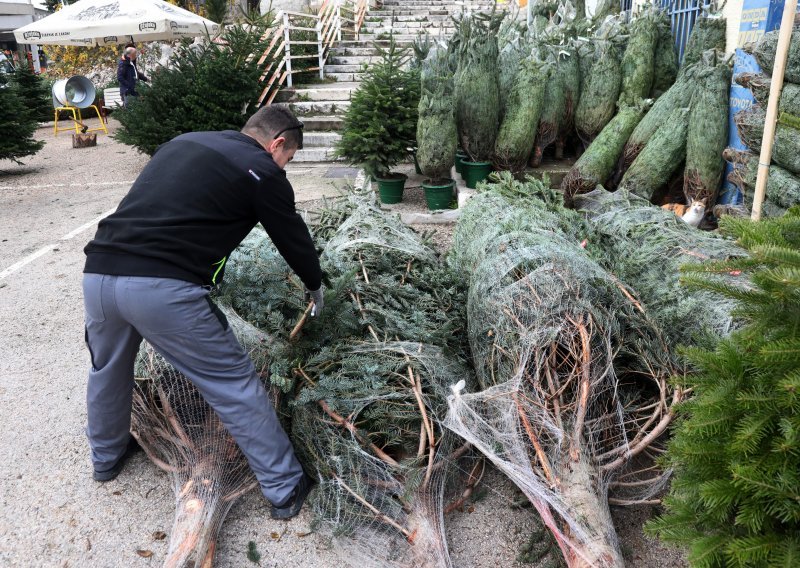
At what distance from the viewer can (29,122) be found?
11.0m

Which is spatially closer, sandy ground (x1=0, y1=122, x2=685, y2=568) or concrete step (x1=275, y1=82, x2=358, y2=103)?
sandy ground (x1=0, y1=122, x2=685, y2=568)

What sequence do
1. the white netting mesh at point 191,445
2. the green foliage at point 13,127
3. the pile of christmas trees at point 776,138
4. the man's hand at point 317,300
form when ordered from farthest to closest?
the green foliage at point 13,127, the pile of christmas trees at point 776,138, the man's hand at point 317,300, the white netting mesh at point 191,445

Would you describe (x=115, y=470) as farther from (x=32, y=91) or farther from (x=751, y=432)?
(x=32, y=91)

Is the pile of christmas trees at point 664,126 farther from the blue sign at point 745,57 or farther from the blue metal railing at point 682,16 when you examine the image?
the blue metal railing at point 682,16

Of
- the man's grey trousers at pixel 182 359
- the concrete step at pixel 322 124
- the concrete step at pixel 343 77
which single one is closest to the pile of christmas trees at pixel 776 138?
the man's grey trousers at pixel 182 359

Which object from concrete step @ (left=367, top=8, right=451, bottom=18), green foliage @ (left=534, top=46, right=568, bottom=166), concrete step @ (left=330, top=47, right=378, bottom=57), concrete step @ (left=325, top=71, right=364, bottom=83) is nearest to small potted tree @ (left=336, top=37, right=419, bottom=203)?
green foliage @ (left=534, top=46, right=568, bottom=166)

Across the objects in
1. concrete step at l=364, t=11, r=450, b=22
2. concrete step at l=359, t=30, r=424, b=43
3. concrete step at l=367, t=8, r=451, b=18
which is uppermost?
concrete step at l=367, t=8, r=451, b=18

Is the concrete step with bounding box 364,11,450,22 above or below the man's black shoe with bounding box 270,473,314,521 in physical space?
above

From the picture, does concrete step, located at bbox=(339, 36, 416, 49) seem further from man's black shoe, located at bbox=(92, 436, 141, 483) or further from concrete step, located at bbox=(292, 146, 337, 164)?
man's black shoe, located at bbox=(92, 436, 141, 483)

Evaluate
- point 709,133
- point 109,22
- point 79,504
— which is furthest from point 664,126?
point 109,22

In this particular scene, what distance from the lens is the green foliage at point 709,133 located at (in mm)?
5516

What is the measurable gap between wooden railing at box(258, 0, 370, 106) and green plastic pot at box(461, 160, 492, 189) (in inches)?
214

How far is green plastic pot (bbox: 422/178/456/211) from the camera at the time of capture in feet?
24.7

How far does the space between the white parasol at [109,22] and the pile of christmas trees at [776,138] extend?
450 inches
